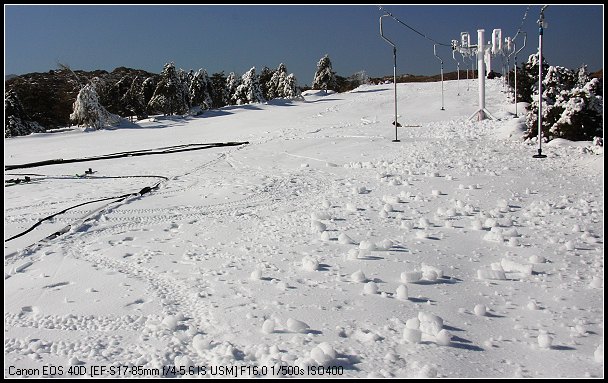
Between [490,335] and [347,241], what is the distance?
6.87 feet

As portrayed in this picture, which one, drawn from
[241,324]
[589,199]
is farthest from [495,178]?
[241,324]

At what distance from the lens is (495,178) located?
799 cm

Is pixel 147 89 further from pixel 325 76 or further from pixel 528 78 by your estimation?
pixel 528 78

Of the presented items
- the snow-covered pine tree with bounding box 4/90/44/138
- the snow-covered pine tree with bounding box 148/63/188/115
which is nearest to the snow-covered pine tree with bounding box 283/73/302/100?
the snow-covered pine tree with bounding box 148/63/188/115

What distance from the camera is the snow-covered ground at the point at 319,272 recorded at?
2887mm

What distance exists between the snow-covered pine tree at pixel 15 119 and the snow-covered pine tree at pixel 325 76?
26789 millimetres

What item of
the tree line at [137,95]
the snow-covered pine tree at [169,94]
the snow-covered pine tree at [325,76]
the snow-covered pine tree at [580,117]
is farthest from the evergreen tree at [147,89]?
the snow-covered pine tree at [580,117]

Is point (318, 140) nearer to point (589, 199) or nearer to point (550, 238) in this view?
point (589, 199)

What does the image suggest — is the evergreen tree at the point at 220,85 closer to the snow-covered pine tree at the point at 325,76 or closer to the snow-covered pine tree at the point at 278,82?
the snow-covered pine tree at the point at 278,82

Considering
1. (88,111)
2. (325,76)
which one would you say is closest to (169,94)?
(88,111)

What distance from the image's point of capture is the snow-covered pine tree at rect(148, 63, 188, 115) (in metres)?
33.3

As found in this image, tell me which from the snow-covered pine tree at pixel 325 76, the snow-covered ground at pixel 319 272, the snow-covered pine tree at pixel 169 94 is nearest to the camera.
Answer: the snow-covered ground at pixel 319 272

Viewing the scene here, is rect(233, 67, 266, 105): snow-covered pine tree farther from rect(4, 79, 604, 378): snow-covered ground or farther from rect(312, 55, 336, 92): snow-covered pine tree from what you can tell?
rect(4, 79, 604, 378): snow-covered ground

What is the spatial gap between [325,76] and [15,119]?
94.7 ft
